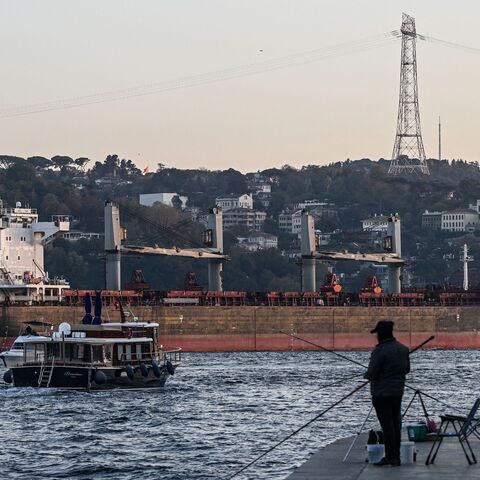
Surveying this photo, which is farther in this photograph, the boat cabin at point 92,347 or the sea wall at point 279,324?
the sea wall at point 279,324

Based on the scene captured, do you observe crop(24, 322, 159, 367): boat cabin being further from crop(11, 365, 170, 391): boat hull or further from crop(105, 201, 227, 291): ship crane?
crop(105, 201, 227, 291): ship crane

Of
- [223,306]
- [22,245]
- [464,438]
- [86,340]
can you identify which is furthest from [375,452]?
[22,245]

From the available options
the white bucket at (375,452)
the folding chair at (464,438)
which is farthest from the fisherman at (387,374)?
the folding chair at (464,438)

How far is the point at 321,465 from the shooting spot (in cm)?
2302

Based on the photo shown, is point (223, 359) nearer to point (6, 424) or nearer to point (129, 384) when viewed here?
point (129, 384)

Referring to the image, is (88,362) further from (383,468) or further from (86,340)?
(383,468)

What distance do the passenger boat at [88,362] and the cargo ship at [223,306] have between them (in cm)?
3946

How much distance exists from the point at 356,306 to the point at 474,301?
1219 centimetres

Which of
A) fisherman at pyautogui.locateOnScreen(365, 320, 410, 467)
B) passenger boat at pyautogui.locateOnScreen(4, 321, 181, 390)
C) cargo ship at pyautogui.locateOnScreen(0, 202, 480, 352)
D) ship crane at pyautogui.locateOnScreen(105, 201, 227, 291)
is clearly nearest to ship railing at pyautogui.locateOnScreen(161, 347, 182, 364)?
Result: passenger boat at pyautogui.locateOnScreen(4, 321, 181, 390)

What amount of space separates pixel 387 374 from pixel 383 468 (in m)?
1.34

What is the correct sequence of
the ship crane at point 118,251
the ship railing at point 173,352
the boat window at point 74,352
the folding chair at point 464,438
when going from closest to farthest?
the folding chair at point 464,438
the boat window at point 74,352
the ship railing at point 173,352
the ship crane at point 118,251

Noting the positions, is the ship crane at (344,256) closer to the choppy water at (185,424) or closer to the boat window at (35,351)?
the choppy water at (185,424)

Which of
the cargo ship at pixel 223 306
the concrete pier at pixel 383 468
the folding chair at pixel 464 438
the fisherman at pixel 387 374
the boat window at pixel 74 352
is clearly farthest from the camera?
the cargo ship at pixel 223 306

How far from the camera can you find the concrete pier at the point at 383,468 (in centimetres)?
2177
